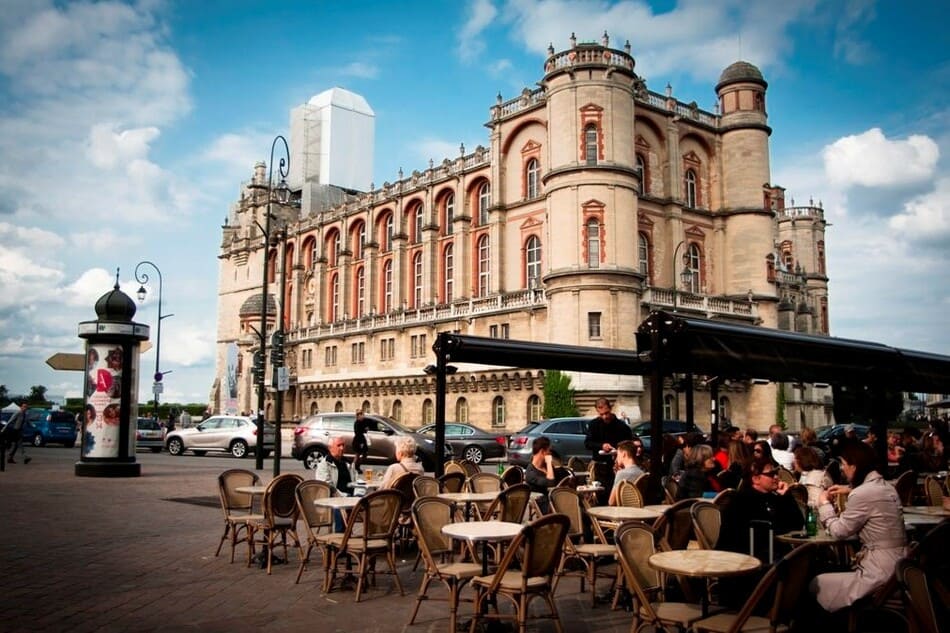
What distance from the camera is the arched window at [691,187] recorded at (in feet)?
150

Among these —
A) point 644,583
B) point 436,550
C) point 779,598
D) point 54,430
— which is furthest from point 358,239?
point 779,598

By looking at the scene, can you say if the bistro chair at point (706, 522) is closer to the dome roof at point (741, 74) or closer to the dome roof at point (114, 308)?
the dome roof at point (114, 308)

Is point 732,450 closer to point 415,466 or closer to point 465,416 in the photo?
point 415,466

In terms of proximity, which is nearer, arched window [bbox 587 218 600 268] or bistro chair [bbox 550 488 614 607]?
bistro chair [bbox 550 488 614 607]

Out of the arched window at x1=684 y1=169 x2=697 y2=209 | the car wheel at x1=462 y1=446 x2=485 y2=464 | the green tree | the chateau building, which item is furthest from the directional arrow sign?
the arched window at x1=684 y1=169 x2=697 y2=209

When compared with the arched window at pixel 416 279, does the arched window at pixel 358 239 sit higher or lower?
higher

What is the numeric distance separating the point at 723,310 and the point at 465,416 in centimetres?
1600

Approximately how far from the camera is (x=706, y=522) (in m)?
6.62

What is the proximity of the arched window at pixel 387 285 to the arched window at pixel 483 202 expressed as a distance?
1032 cm

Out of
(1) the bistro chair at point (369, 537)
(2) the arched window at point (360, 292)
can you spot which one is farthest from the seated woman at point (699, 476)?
(2) the arched window at point (360, 292)

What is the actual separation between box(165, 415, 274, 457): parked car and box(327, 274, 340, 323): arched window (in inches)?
1155

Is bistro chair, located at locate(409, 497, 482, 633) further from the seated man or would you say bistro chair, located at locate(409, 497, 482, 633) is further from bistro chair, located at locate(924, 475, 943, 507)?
bistro chair, located at locate(924, 475, 943, 507)

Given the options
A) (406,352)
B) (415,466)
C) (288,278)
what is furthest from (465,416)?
(415,466)

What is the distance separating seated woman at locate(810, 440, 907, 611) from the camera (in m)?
5.39
